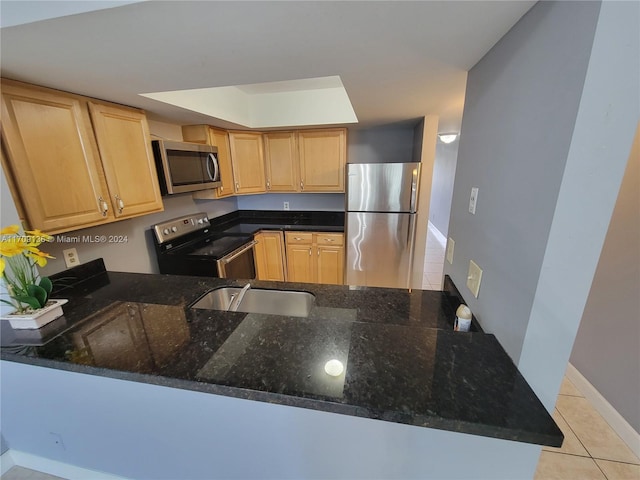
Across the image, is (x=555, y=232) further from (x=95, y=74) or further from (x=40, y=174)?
(x=40, y=174)

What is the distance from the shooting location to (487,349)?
0.83 metres

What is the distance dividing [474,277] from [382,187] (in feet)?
5.34

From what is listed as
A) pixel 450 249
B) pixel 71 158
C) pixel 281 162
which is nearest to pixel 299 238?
pixel 281 162

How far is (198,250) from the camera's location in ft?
7.72

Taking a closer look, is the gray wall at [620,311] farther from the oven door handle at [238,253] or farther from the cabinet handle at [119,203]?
the cabinet handle at [119,203]

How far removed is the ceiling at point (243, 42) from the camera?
2.29 feet

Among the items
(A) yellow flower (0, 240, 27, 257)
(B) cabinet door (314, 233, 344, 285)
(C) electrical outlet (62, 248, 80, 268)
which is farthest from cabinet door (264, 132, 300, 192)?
(A) yellow flower (0, 240, 27, 257)

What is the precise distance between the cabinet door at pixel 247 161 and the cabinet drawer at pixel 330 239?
0.98m

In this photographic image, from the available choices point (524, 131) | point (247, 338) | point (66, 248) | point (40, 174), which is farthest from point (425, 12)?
point (66, 248)

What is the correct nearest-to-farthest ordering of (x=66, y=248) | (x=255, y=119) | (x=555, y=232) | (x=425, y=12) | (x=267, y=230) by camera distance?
(x=555, y=232)
(x=425, y=12)
(x=66, y=248)
(x=255, y=119)
(x=267, y=230)

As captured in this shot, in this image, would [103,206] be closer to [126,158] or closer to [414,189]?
[126,158]

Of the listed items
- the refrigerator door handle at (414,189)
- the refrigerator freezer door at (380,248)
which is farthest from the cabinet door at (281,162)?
the refrigerator door handle at (414,189)

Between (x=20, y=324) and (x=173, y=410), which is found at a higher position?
(x=20, y=324)

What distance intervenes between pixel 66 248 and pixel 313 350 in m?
1.90
